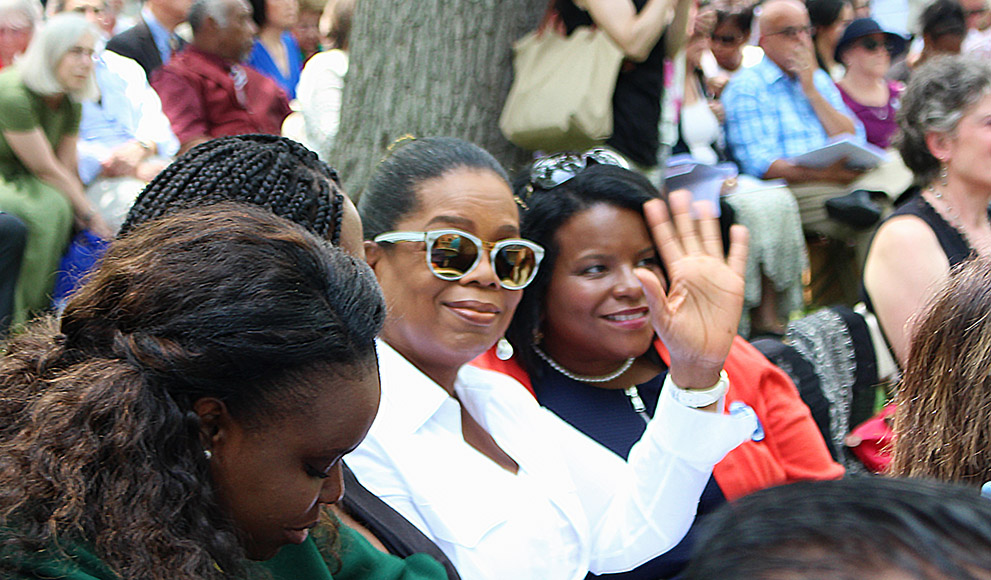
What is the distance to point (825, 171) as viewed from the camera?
17.8 ft

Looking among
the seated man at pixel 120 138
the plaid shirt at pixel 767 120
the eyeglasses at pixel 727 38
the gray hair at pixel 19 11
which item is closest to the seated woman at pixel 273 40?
the seated man at pixel 120 138

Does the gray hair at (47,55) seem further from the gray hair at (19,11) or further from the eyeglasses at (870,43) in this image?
the eyeglasses at (870,43)

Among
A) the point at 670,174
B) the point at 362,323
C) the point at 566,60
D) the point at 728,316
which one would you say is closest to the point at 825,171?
the point at 670,174

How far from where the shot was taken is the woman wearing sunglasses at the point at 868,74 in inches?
248

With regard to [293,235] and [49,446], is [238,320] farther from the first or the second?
[49,446]

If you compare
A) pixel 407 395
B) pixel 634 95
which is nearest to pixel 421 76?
pixel 634 95

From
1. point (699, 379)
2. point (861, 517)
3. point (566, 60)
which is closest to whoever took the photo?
point (861, 517)

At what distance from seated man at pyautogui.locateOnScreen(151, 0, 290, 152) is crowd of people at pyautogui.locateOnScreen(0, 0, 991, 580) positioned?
2cm

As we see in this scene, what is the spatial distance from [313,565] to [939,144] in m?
3.22

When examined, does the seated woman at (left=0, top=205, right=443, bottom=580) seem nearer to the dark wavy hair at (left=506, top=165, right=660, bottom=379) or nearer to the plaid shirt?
the dark wavy hair at (left=506, top=165, right=660, bottom=379)

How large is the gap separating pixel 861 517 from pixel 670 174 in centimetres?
369

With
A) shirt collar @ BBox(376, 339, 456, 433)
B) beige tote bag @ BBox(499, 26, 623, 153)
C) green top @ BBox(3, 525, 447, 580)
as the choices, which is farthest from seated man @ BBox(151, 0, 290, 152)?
green top @ BBox(3, 525, 447, 580)

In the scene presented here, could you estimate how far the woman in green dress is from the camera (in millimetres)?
4410

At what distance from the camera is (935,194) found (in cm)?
392
